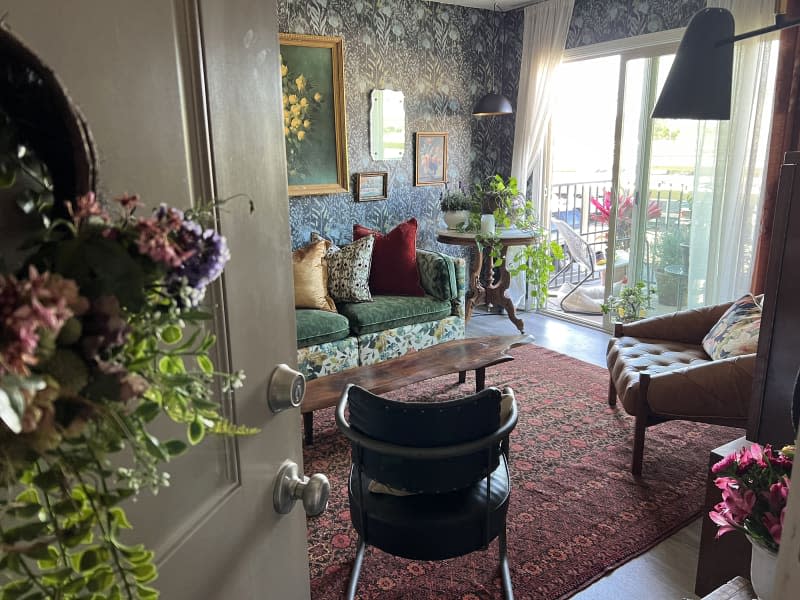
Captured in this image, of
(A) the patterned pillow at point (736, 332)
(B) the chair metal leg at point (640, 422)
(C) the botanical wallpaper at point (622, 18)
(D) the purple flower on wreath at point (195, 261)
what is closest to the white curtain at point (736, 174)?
(C) the botanical wallpaper at point (622, 18)

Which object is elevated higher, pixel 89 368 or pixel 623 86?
pixel 623 86

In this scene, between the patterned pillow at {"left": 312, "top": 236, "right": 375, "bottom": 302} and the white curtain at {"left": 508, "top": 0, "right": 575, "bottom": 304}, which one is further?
the white curtain at {"left": 508, "top": 0, "right": 575, "bottom": 304}

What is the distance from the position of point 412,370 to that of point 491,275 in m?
2.38

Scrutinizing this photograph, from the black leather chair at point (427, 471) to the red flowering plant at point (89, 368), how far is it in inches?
50.6

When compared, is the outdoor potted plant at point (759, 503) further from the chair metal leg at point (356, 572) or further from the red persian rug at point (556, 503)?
the chair metal leg at point (356, 572)

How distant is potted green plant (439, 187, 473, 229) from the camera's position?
511 centimetres

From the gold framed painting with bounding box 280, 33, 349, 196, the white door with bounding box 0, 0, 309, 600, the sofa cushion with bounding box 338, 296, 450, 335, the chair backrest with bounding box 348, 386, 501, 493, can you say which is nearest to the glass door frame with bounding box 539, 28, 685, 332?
the sofa cushion with bounding box 338, 296, 450, 335

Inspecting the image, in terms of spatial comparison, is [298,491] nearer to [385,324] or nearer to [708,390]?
[708,390]

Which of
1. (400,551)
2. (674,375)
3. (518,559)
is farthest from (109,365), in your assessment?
(674,375)

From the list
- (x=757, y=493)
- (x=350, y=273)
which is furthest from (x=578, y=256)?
(x=757, y=493)

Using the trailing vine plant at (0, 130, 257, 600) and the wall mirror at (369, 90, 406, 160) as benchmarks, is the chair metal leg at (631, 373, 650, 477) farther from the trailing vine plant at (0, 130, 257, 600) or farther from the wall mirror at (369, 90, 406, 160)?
the wall mirror at (369, 90, 406, 160)

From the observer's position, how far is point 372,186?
504 centimetres

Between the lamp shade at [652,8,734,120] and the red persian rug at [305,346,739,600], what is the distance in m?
1.59

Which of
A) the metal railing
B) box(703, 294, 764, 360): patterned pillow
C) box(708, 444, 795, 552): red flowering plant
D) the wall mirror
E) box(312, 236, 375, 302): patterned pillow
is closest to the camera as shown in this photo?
box(708, 444, 795, 552): red flowering plant
